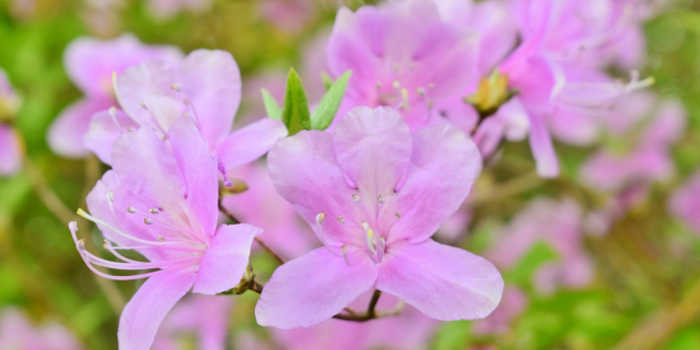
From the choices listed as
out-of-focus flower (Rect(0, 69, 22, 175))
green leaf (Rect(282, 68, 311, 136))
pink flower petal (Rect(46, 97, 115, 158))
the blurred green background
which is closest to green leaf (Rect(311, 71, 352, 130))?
green leaf (Rect(282, 68, 311, 136))

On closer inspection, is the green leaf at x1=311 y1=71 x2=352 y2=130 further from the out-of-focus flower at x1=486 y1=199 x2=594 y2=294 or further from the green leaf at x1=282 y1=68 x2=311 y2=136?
the out-of-focus flower at x1=486 y1=199 x2=594 y2=294

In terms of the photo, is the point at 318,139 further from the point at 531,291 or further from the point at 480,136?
the point at 531,291

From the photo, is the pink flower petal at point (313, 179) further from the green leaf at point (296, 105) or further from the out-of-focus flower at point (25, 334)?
the out-of-focus flower at point (25, 334)

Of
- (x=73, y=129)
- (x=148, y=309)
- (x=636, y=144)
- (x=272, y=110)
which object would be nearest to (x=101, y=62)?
(x=73, y=129)

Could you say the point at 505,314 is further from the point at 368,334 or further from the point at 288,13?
the point at 288,13

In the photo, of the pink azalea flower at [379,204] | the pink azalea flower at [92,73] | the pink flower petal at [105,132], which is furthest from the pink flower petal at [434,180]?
the pink azalea flower at [92,73]

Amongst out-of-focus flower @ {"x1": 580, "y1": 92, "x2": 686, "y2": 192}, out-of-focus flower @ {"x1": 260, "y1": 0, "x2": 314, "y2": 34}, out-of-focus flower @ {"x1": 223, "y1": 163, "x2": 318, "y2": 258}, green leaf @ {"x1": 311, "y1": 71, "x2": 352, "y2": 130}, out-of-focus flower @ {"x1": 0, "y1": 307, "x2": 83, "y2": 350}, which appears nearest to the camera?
green leaf @ {"x1": 311, "y1": 71, "x2": 352, "y2": 130}
